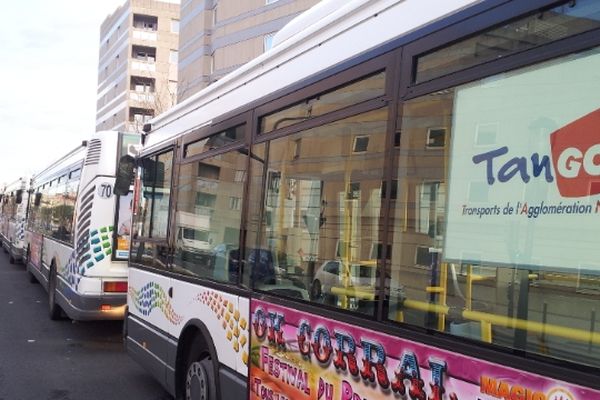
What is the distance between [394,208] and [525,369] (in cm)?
96

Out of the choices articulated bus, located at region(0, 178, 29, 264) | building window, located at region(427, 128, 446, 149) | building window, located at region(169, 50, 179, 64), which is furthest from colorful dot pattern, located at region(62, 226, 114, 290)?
building window, located at region(169, 50, 179, 64)

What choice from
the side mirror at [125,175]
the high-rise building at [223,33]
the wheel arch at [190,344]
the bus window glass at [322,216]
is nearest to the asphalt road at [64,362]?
the wheel arch at [190,344]

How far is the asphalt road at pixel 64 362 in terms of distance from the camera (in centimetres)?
637

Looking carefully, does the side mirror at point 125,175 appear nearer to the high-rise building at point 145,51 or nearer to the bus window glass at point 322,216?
the bus window glass at point 322,216

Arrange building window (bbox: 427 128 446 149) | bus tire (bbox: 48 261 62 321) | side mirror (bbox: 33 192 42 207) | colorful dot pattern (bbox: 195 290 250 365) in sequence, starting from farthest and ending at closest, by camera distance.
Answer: side mirror (bbox: 33 192 42 207) → bus tire (bbox: 48 261 62 321) → colorful dot pattern (bbox: 195 290 250 365) → building window (bbox: 427 128 446 149)

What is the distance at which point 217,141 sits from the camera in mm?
4816

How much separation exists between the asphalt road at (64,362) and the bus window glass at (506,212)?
14.8ft

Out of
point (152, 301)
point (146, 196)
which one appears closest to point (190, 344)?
point (152, 301)

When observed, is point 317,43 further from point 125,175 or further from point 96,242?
point 96,242

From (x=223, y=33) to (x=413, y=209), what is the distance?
39430 millimetres

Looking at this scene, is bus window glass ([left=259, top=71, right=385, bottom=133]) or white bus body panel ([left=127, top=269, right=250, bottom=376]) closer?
bus window glass ([left=259, top=71, right=385, bottom=133])

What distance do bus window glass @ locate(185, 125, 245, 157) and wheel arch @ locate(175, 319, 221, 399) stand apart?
1403 mm

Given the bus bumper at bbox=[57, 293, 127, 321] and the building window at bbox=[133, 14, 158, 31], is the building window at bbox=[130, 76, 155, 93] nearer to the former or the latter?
the building window at bbox=[133, 14, 158, 31]

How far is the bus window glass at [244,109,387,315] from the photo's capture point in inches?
116
